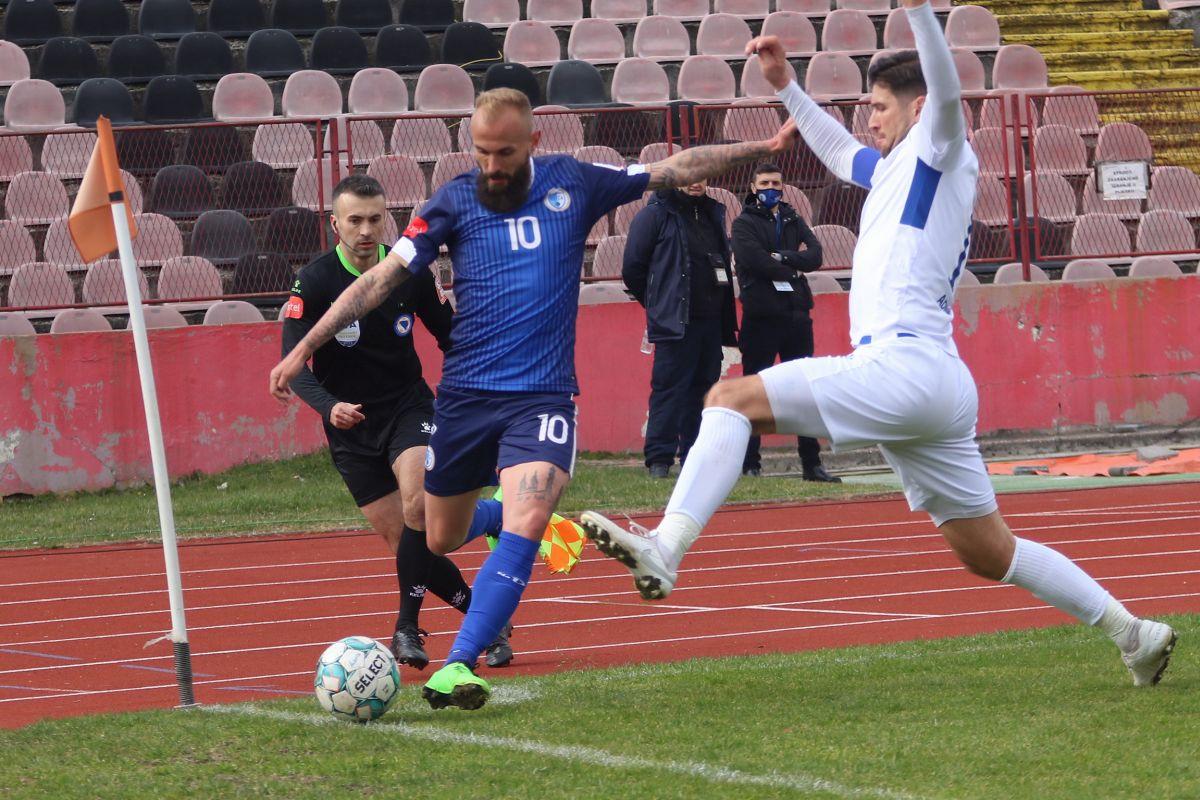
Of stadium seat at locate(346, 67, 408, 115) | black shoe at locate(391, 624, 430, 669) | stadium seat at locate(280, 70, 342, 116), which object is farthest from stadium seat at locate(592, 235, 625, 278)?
black shoe at locate(391, 624, 430, 669)

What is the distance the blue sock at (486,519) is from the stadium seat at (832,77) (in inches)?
453

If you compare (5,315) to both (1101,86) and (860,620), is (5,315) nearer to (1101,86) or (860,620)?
(860,620)

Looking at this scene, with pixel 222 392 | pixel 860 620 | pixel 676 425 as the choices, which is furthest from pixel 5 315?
pixel 860 620

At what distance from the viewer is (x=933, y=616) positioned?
26.4 feet

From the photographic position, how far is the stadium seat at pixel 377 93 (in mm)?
16781

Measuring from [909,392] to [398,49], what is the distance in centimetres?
1354

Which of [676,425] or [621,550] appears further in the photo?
[676,425]

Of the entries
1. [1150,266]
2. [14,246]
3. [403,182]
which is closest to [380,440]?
[14,246]

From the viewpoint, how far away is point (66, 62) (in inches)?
675

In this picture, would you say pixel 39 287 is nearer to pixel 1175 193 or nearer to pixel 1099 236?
pixel 1099 236

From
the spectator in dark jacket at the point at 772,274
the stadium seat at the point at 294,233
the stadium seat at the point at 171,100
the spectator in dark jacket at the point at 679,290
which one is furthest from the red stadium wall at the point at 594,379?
the stadium seat at the point at 171,100

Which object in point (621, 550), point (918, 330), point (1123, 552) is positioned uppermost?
point (918, 330)

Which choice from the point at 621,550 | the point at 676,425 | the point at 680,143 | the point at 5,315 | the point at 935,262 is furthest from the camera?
the point at 680,143

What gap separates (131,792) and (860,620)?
4.33m
